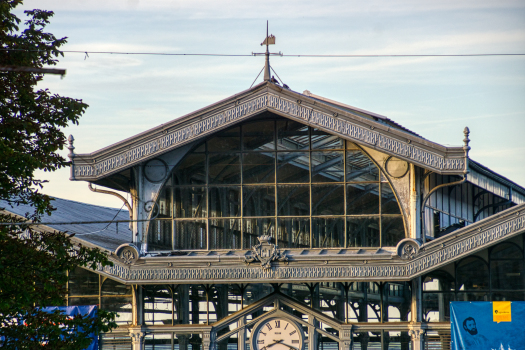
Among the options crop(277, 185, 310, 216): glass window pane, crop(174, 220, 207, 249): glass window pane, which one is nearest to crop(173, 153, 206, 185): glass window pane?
crop(174, 220, 207, 249): glass window pane

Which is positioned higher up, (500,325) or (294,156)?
(294,156)

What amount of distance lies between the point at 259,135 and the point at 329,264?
213 inches

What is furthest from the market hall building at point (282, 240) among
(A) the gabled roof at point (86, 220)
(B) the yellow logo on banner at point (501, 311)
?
(A) the gabled roof at point (86, 220)

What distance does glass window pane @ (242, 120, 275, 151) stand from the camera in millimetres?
32625

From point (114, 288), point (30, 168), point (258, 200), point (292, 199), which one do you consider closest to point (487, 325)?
point (292, 199)

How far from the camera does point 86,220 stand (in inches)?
1647

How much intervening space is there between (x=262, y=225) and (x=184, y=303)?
4.09m

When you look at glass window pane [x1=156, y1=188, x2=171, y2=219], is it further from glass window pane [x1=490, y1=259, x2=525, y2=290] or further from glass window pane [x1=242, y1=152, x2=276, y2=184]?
glass window pane [x1=490, y1=259, x2=525, y2=290]

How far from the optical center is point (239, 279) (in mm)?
31359

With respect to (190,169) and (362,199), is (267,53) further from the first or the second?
(362,199)

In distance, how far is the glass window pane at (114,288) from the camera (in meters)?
32.9

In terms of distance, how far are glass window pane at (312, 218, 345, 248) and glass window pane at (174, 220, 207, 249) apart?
4.02 meters

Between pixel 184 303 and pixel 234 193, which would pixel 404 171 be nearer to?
pixel 234 193

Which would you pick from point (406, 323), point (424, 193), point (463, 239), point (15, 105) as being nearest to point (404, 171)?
point (424, 193)
